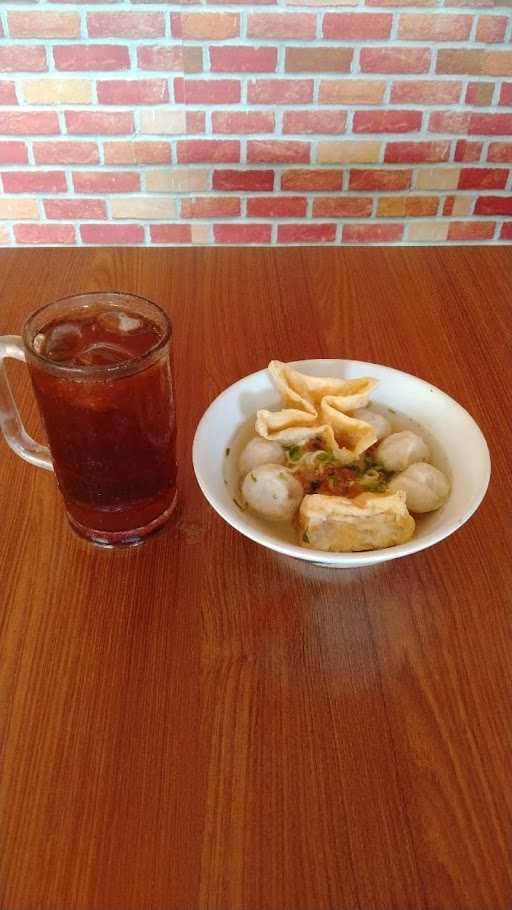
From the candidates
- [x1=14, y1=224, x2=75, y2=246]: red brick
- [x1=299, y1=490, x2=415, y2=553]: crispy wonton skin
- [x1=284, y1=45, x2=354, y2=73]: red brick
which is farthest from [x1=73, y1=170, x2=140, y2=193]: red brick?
[x1=299, y1=490, x2=415, y2=553]: crispy wonton skin

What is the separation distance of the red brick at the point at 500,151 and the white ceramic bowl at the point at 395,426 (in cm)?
129

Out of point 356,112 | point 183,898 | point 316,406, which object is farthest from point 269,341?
point 356,112

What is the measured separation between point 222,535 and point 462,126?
1.44 metres

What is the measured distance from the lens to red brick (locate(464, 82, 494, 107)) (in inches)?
64.5

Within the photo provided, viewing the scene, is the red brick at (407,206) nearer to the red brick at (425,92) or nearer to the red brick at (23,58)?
the red brick at (425,92)

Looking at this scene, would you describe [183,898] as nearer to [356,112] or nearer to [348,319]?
[348,319]

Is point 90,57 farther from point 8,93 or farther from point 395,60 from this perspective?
point 395,60

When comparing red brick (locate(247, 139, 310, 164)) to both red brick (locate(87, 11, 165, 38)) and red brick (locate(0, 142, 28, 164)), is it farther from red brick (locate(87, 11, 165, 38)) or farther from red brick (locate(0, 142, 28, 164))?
red brick (locate(0, 142, 28, 164))

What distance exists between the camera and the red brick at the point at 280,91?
1602 millimetres

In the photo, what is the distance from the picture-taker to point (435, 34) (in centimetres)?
156

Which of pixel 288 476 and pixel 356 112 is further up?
pixel 288 476

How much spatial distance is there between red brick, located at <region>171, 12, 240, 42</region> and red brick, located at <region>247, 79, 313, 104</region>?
110 millimetres

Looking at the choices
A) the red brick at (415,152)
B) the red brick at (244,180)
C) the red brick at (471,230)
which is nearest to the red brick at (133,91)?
the red brick at (244,180)

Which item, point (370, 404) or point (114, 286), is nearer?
point (370, 404)
